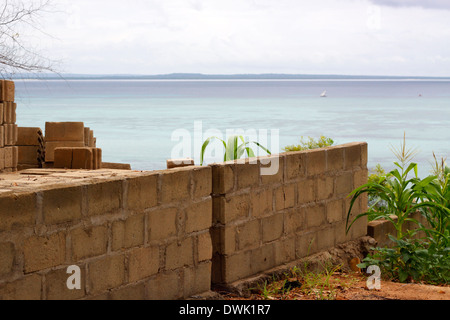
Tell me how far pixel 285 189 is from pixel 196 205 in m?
Answer: 1.31

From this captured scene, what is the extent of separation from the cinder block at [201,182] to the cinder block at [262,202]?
2.09ft

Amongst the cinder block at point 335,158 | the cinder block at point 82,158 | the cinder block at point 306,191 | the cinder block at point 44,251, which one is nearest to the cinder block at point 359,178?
the cinder block at point 335,158

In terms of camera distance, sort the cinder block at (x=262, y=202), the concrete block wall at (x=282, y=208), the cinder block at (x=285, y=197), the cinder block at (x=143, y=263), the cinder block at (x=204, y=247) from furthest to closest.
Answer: the cinder block at (x=285, y=197), the cinder block at (x=262, y=202), the concrete block wall at (x=282, y=208), the cinder block at (x=204, y=247), the cinder block at (x=143, y=263)

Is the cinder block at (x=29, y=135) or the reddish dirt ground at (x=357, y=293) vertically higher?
the cinder block at (x=29, y=135)

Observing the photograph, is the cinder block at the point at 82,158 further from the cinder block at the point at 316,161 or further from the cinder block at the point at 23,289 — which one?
the cinder block at the point at 23,289

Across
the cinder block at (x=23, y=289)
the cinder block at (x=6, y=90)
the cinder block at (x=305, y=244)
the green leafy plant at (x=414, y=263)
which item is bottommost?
the green leafy plant at (x=414, y=263)

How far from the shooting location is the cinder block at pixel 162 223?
5.10 meters

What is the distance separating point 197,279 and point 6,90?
7060 mm

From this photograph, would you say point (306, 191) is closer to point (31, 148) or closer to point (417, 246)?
point (417, 246)

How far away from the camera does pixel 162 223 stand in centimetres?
520

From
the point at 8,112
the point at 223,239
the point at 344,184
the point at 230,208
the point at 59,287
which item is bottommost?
the point at 59,287

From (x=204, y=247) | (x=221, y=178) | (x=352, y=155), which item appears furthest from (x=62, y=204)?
(x=352, y=155)

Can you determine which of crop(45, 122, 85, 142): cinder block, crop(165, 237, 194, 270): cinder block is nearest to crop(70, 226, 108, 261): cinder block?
crop(165, 237, 194, 270): cinder block
